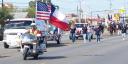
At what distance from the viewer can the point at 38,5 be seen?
31016 millimetres

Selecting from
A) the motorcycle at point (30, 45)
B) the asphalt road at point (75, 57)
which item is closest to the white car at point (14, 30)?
the asphalt road at point (75, 57)

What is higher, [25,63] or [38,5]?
[38,5]

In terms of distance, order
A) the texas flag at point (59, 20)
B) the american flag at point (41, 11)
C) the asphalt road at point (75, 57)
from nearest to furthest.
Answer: the asphalt road at point (75, 57) < the texas flag at point (59, 20) < the american flag at point (41, 11)

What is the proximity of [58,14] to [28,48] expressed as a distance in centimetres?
422

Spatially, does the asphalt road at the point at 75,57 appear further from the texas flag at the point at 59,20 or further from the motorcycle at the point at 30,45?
the texas flag at the point at 59,20

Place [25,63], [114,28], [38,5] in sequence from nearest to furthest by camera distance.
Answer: [25,63], [38,5], [114,28]

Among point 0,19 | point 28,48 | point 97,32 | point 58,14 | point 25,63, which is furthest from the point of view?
point 0,19

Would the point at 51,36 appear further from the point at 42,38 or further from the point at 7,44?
the point at 42,38

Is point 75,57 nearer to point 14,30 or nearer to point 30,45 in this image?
point 30,45

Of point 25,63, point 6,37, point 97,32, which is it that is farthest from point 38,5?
point 97,32

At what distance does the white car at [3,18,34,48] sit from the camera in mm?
33125

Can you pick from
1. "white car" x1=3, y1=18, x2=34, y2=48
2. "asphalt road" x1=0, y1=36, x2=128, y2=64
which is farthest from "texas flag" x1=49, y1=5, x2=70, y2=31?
"white car" x1=3, y1=18, x2=34, y2=48

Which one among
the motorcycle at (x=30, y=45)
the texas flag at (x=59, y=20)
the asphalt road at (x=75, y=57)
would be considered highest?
the texas flag at (x=59, y=20)

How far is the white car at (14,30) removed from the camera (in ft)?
109
